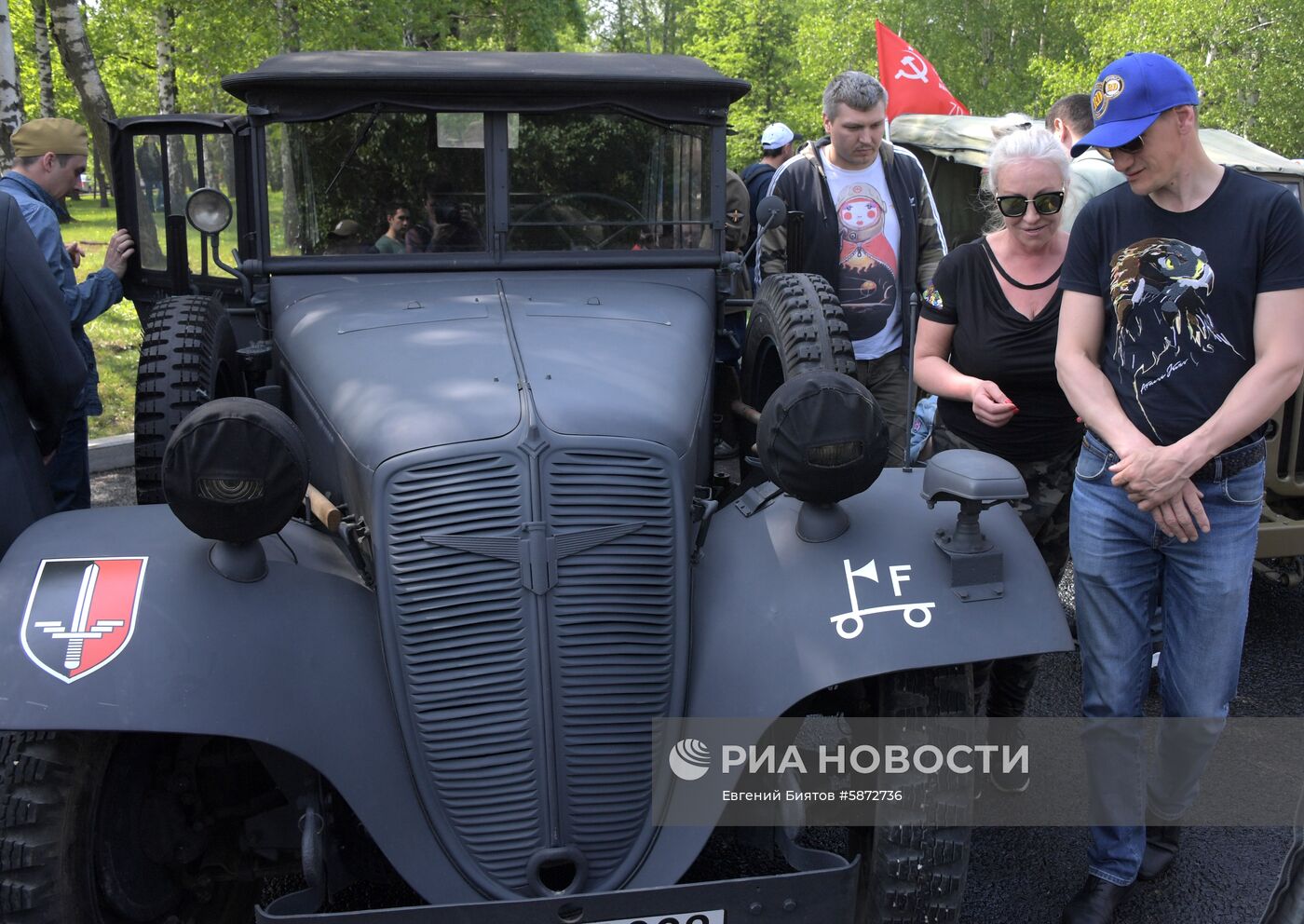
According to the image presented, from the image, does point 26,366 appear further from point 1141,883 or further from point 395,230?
point 1141,883

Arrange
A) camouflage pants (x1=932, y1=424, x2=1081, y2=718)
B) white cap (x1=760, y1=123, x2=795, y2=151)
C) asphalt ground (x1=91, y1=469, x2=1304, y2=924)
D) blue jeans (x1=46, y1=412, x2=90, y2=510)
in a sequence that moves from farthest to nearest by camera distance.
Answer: white cap (x1=760, y1=123, x2=795, y2=151) < blue jeans (x1=46, y1=412, x2=90, y2=510) < camouflage pants (x1=932, y1=424, x2=1081, y2=718) < asphalt ground (x1=91, y1=469, x2=1304, y2=924)

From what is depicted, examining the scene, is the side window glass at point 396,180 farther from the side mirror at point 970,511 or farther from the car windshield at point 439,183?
the side mirror at point 970,511

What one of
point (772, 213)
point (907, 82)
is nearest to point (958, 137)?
point (907, 82)

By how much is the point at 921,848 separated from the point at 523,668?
0.96 metres

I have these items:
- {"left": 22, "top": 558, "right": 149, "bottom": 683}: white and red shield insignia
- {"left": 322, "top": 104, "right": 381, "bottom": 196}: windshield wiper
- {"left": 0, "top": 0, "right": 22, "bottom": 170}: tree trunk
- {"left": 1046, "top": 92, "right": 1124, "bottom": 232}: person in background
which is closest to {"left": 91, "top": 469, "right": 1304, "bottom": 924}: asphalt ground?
{"left": 1046, "top": 92, "right": 1124, "bottom": 232}: person in background

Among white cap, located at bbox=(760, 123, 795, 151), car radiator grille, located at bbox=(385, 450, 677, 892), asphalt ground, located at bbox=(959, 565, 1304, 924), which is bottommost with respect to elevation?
asphalt ground, located at bbox=(959, 565, 1304, 924)

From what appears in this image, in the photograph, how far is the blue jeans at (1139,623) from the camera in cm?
308

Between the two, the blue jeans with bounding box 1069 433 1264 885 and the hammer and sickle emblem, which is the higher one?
the hammer and sickle emblem

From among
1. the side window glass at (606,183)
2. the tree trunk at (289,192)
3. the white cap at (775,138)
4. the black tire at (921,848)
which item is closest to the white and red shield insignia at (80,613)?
the black tire at (921,848)

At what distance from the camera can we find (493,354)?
3.24m

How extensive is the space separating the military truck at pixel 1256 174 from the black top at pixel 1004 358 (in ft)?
1.17

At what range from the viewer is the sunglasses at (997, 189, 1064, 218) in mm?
3471

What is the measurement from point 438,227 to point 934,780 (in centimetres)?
240

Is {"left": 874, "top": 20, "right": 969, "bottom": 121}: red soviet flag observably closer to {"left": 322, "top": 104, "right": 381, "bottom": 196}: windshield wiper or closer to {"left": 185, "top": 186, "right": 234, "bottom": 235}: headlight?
{"left": 322, "top": 104, "right": 381, "bottom": 196}: windshield wiper
